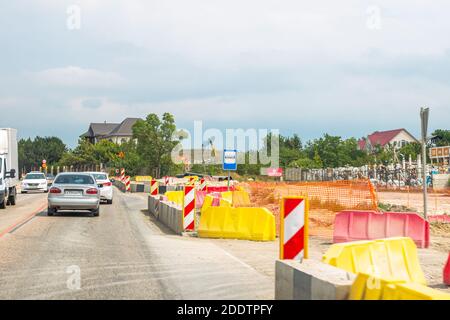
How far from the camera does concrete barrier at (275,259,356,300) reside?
5.23m

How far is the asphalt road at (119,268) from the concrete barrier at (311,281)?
99 centimetres

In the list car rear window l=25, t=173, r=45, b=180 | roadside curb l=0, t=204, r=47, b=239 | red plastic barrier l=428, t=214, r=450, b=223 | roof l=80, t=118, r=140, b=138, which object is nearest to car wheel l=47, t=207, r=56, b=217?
roadside curb l=0, t=204, r=47, b=239

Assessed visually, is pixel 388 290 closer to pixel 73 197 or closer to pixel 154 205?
pixel 73 197

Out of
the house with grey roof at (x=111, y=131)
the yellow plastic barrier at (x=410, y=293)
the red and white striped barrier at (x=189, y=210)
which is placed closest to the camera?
the yellow plastic barrier at (x=410, y=293)

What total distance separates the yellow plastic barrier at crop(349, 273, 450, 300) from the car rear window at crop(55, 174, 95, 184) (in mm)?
17936

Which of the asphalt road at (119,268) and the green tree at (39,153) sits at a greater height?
the green tree at (39,153)

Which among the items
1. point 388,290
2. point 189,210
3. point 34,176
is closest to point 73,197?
point 189,210

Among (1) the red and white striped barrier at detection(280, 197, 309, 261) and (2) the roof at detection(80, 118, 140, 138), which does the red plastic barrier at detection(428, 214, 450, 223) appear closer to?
(1) the red and white striped barrier at detection(280, 197, 309, 261)

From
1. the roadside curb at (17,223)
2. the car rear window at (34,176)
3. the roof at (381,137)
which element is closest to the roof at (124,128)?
the roof at (381,137)

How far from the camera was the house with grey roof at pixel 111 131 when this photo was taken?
15461cm

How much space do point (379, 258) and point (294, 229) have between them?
1.13m

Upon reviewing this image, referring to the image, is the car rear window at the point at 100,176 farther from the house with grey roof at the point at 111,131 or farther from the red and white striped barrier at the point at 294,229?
the house with grey roof at the point at 111,131

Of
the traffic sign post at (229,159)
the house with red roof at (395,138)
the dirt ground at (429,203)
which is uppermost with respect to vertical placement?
the house with red roof at (395,138)
